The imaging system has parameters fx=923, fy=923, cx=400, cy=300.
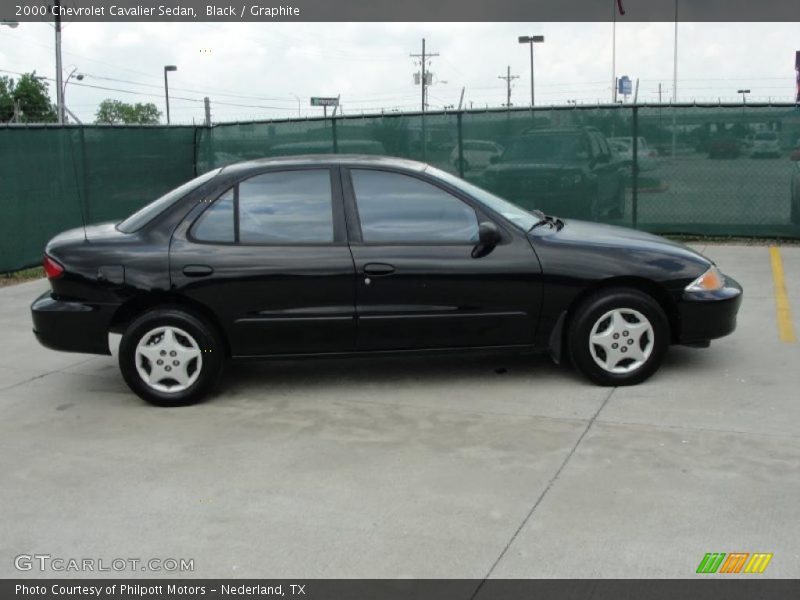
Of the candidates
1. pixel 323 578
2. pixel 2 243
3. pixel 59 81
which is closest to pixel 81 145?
pixel 2 243

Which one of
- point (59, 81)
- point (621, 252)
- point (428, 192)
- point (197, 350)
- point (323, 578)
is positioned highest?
point (59, 81)

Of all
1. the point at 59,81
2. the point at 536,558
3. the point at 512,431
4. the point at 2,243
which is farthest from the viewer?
the point at 59,81

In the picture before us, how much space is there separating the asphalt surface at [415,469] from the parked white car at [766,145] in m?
6.40

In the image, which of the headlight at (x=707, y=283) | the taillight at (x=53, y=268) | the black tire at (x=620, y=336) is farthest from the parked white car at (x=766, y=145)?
the taillight at (x=53, y=268)

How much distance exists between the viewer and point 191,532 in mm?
4016

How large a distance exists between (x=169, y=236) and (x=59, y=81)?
2709 centimetres

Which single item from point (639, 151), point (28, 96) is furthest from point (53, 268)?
point (28, 96)

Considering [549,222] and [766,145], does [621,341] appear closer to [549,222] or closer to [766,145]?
[549,222]

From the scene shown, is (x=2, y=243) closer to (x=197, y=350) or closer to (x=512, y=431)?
(x=197, y=350)

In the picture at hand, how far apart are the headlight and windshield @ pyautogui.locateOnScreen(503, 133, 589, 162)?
7258 mm

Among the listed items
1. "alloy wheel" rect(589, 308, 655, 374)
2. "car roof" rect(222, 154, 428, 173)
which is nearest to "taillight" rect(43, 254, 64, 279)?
"car roof" rect(222, 154, 428, 173)

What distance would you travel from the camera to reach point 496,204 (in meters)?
6.37

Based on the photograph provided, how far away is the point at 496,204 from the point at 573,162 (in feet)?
23.5
